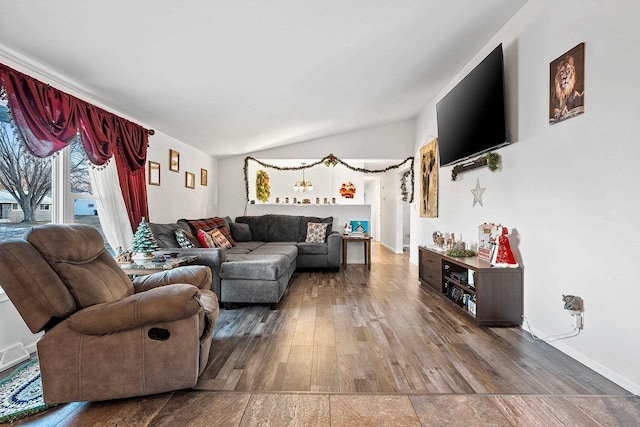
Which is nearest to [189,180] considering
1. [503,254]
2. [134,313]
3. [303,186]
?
[303,186]

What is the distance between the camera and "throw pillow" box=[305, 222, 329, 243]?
5.94 metres

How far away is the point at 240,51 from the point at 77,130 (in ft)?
4.97

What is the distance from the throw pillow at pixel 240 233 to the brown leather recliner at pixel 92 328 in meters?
4.15

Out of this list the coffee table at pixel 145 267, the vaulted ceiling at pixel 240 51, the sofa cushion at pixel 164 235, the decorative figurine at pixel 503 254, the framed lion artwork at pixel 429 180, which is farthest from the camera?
the framed lion artwork at pixel 429 180

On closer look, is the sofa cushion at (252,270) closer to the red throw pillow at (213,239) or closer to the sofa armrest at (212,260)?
the sofa armrest at (212,260)

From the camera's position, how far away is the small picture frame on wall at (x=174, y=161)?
4.75m

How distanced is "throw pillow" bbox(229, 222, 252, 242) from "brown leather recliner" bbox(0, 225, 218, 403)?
13.6ft

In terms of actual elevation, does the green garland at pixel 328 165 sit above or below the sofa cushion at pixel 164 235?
above

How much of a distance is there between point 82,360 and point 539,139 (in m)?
3.51

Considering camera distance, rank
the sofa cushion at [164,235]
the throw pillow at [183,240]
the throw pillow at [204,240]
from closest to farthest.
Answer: the sofa cushion at [164,235] → the throw pillow at [183,240] → the throw pillow at [204,240]

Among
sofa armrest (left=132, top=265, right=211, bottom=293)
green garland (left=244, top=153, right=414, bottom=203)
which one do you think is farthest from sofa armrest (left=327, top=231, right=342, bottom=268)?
sofa armrest (left=132, top=265, right=211, bottom=293)

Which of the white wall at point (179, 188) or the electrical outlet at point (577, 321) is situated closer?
the electrical outlet at point (577, 321)

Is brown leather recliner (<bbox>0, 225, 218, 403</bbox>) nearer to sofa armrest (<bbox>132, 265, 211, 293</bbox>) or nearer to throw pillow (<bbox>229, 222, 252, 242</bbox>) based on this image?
sofa armrest (<bbox>132, 265, 211, 293</bbox>)

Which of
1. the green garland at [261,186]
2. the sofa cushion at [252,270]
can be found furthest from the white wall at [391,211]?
the sofa cushion at [252,270]
